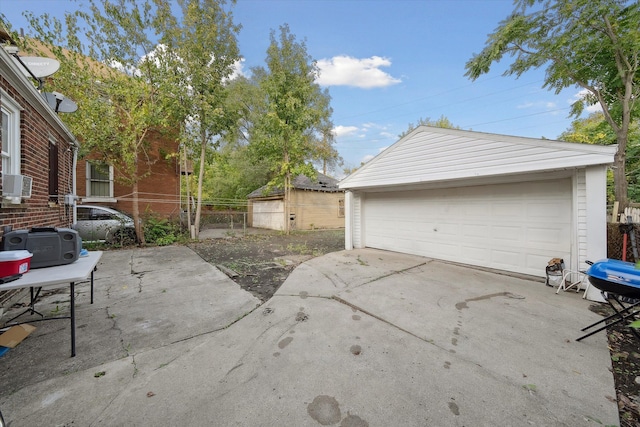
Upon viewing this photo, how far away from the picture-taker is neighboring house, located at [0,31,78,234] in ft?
9.82

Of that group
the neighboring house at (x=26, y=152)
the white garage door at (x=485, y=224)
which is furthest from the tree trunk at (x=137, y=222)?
the white garage door at (x=485, y=224)

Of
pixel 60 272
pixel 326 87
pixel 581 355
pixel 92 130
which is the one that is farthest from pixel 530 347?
pixel 326 87

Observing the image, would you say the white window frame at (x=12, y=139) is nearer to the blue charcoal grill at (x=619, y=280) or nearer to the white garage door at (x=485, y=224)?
the blue charcoal grill at (x=619, y=280)

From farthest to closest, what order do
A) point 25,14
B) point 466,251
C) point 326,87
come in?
point 326,87, point 25,14, point 466,251

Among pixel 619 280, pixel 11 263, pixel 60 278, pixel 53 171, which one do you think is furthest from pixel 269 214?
pixel 619 280

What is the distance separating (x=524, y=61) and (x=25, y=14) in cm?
1541

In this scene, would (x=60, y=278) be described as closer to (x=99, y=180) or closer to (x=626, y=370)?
(x=626, y=370)

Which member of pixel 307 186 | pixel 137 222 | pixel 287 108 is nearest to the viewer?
pixel 137 222

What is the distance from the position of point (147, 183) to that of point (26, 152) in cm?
793

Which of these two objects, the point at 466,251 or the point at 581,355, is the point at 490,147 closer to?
the point at 466,251

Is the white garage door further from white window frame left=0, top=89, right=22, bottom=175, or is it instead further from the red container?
white window frame left=0, top=89, right=22, bottom=175

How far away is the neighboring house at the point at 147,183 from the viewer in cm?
939

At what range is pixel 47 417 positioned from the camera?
1589 millimetres

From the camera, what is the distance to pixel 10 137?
10.9ft
